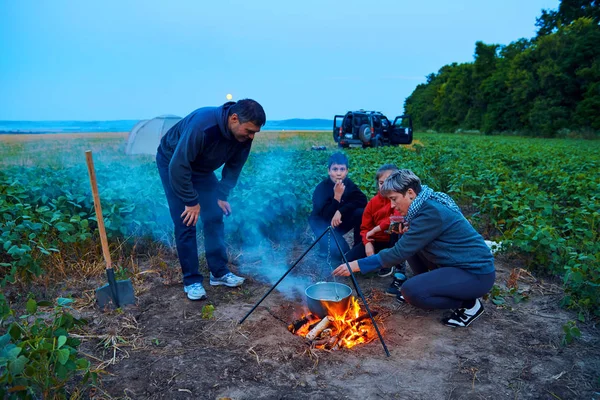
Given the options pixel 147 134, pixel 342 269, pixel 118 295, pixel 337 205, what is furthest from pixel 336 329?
pixel 147 134

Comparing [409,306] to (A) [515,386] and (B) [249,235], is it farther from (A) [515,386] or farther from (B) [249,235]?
(B) [249,235]

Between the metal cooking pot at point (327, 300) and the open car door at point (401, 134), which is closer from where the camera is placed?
the metal cooking pot at point (327, 300)

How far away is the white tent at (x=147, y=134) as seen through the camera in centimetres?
1480

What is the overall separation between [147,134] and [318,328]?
14.0 metres

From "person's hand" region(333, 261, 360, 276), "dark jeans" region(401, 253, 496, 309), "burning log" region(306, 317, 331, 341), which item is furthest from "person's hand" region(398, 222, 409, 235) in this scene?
"burning log" region(306, 317, 331, 341)

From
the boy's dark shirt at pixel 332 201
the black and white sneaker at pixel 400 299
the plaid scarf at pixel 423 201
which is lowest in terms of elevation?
the black and white sneaker at pixel 400 299

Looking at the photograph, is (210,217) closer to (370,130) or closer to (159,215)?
(159,215)

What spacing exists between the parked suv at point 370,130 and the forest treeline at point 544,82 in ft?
42.1

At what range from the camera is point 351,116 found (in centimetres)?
2186

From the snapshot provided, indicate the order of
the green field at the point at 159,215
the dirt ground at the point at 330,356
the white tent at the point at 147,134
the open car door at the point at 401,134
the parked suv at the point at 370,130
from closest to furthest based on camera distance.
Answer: the dirt ground at the point at 330,356
the green field at the point at 159,215
the white tent at the point at 147,134
the parked suv at the point at 370,130
the open car door at the point at 401,134

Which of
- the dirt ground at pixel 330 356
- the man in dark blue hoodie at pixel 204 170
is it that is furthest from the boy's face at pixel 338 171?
the dirt ground at pixel 330 356

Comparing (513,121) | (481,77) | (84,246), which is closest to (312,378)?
(84,246)

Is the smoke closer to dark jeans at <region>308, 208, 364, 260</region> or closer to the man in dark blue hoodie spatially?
dark jeans at <region>308, 208, 364, 260</region>

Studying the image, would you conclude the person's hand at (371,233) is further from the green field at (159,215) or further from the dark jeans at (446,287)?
the green field at (159,215)
